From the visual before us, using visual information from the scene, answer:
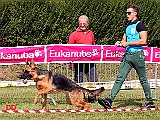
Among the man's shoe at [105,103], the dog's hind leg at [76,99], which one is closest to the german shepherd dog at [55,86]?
the dog's hind leg at [76,99]

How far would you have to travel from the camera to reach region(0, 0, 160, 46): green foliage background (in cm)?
2019

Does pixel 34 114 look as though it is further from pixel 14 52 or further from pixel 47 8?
pixel 47 8

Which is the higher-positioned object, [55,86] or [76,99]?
[55,86]

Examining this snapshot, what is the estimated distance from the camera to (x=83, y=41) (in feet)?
38.6

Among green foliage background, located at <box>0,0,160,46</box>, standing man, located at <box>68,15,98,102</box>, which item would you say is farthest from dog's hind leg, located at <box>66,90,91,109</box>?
green foliage background, located at <box>0,0,160,46</box>

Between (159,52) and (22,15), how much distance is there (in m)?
9.25

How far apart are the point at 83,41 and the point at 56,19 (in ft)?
29.7

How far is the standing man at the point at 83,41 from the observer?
11.7m

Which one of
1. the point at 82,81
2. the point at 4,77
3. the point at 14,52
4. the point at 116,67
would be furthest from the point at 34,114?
the point at 4,77

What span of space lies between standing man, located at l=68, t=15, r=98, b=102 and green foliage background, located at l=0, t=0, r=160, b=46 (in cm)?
855

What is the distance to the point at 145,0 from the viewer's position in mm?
22016

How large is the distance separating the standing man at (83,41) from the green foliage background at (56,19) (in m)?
8.55

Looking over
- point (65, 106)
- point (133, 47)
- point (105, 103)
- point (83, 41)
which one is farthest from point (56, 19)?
point (105, 103)

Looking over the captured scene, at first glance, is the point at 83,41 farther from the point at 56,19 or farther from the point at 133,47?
the point at 56,19
